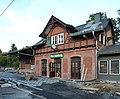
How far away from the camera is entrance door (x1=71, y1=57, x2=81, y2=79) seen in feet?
76.8

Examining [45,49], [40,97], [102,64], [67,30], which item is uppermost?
[67,30]

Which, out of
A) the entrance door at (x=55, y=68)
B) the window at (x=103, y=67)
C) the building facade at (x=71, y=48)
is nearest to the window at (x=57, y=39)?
the building facade at (x=71, y=48)

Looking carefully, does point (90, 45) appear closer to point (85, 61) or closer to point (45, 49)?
point (85, 61)

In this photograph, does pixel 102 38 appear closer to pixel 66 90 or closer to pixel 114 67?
pixel 114 67

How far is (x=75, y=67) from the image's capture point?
938 inches

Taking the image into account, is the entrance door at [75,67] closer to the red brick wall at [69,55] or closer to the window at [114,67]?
the red brick wall at [69,55]

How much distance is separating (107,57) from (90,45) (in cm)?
233

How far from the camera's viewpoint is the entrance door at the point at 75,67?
23405 mm

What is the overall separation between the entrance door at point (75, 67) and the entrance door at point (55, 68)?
95.9 inches

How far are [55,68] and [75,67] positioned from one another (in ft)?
12.7

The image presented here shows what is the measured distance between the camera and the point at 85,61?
891 inches

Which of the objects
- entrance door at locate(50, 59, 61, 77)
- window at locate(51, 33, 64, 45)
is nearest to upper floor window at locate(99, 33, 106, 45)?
window at locate(51, 33, 64, 45)

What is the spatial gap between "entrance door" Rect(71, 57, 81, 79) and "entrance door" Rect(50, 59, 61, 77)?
244 cm

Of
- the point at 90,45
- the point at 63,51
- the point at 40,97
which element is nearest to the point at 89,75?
the point at 90,45
